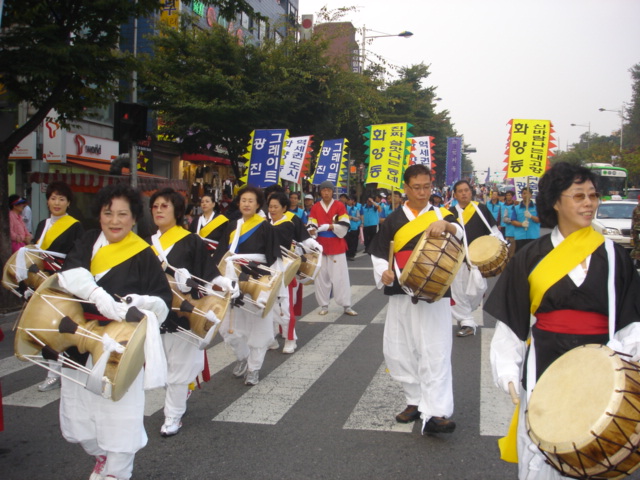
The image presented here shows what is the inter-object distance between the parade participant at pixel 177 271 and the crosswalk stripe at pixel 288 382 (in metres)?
0.45

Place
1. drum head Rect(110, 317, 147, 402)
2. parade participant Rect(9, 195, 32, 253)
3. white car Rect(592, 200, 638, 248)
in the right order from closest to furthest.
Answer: drum head Rect(110, 317, 147, 402) → parade participant Rect(9, 195, 32, 253) → white car Rect(592, 200, 638, 248)

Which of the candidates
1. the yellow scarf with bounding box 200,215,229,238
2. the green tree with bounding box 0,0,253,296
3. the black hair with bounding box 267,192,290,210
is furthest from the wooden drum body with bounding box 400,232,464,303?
the green tree with bounding box 0,0,253,296

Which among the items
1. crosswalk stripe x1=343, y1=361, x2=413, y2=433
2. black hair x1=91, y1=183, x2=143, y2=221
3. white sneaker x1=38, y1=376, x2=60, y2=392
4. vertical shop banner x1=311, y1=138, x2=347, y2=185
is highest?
vertical shop banner x1=311, y1=138, x2=347, y2=185

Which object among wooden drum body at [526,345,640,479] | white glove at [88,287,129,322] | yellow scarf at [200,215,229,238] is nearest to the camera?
wooden drum body at [526,345,640,479]

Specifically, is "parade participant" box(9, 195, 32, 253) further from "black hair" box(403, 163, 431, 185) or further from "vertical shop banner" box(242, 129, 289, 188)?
"black hair" box(403, 163, 431, 185)

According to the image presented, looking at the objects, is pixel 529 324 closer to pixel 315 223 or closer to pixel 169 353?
pixel 169 353

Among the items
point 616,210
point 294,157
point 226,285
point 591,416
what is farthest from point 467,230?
point 616,210

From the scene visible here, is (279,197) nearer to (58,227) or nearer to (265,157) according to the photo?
(58,227)

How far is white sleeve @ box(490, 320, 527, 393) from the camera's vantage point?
2.78m

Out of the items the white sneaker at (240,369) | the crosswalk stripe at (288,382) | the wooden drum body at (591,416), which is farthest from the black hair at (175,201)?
the wooden drum body at (591,416)

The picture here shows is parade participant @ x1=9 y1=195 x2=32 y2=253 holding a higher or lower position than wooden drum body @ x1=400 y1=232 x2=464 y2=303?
lower

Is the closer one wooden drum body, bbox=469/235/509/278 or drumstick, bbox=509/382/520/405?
drumstick, bbox=509/382/520/405

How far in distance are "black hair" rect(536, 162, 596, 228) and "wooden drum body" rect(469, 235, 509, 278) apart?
141 inches

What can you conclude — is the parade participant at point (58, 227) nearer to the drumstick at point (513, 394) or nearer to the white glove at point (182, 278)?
the white glove at point (182, 278)
